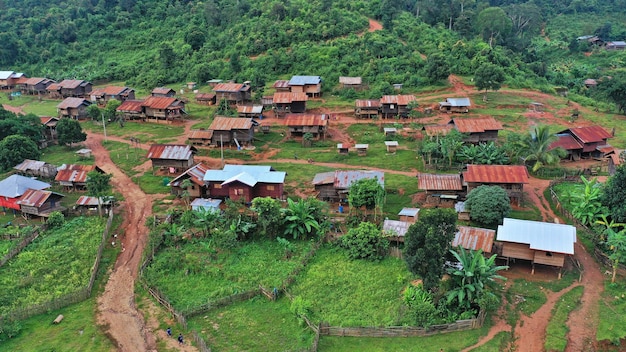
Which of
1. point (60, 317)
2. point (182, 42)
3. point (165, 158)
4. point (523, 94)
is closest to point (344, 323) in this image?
point (60, 317)

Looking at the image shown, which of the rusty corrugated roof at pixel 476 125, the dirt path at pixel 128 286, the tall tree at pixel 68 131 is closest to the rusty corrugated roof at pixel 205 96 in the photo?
the tall tree at pixel 68 131

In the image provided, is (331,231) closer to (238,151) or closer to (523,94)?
(238,151)

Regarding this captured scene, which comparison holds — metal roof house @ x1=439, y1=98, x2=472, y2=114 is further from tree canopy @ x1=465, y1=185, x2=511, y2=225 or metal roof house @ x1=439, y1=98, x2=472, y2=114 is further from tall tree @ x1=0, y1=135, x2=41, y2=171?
tall tree @ x1=0, y1=135, x2=41, y2=171

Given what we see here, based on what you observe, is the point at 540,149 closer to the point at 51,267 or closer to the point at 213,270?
the point at 213,270

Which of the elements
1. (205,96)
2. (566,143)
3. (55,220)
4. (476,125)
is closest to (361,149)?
(476,125)

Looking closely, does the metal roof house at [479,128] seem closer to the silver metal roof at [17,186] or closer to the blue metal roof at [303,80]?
the blue metal roof at [303,80]

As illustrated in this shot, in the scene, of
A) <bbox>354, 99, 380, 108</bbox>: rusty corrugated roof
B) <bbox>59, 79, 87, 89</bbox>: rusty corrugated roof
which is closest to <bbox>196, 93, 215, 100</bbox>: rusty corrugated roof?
<bbox>59, 79, 87, 89</bbox>: rusty corrugated roof

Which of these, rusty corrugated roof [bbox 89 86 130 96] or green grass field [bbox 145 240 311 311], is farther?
rusty corrugated roof [bbox 89 86 130 96]
